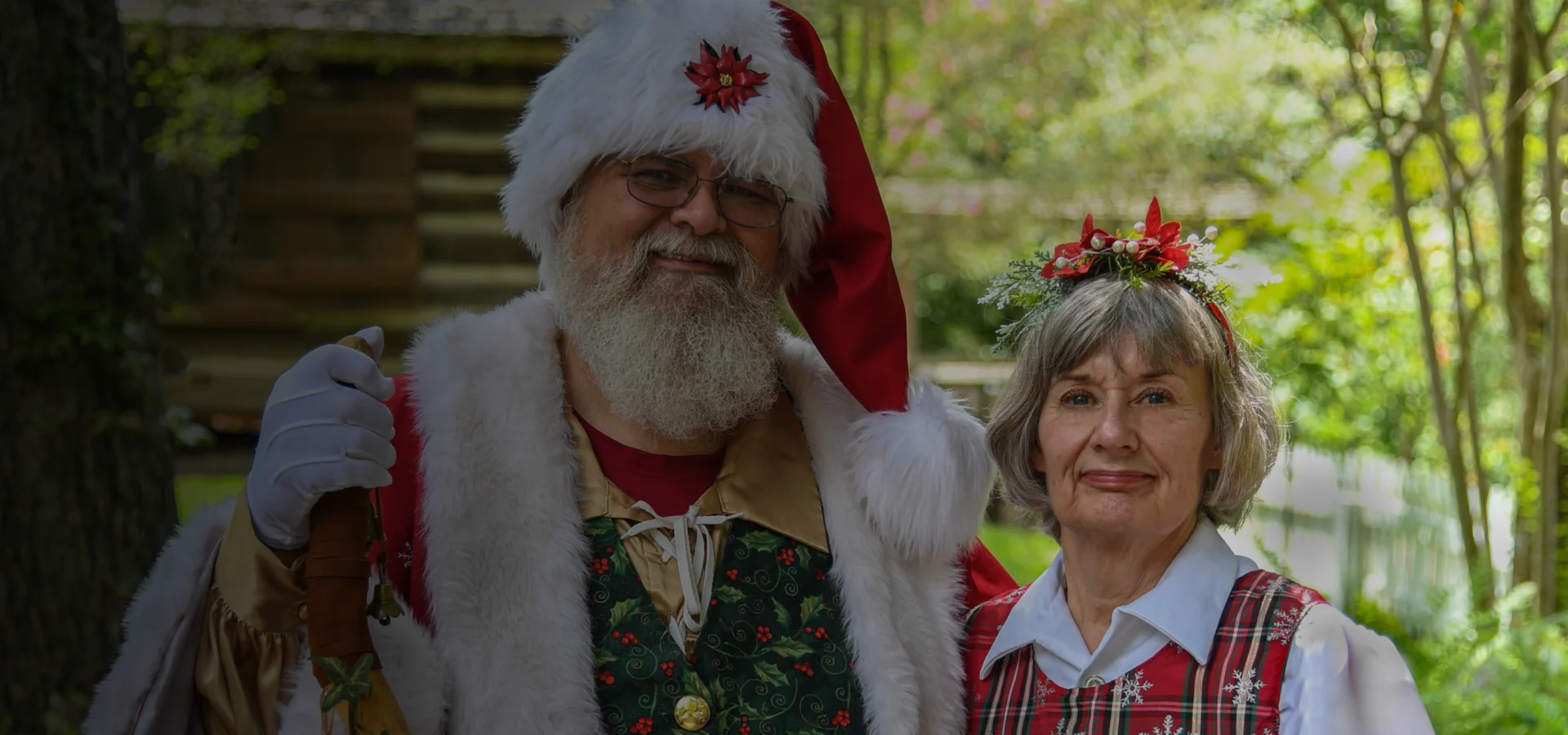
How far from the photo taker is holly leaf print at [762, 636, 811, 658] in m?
2.12

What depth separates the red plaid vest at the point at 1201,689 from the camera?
1.93 metres

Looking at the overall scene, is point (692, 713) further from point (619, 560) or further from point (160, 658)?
point (160, 658)

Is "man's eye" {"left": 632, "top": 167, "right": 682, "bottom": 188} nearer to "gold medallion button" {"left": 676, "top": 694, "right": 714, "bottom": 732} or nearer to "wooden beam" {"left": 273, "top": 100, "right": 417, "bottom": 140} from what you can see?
"gold medallion button" {"left": 676, "top": 694, "right": 714, "bottom": 732}

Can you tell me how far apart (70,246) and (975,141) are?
878 centimetres

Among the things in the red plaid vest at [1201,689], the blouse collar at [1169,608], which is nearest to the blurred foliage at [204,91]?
the blouse collar at [1169,608]

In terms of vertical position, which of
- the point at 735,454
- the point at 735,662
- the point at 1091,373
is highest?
the point at 1091,373

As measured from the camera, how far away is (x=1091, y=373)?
211cm

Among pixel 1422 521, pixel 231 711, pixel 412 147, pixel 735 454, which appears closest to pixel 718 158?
pixel 735 454

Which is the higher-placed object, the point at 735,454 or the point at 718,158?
the point at 718,158

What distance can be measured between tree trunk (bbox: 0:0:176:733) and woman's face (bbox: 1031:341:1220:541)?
71.1 inches

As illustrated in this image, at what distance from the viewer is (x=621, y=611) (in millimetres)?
2074

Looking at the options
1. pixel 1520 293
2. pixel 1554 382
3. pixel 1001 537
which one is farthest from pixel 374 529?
pixel 1001 537

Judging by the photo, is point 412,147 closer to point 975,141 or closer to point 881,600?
point 881,600

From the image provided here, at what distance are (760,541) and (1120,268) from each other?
73 centimetres
